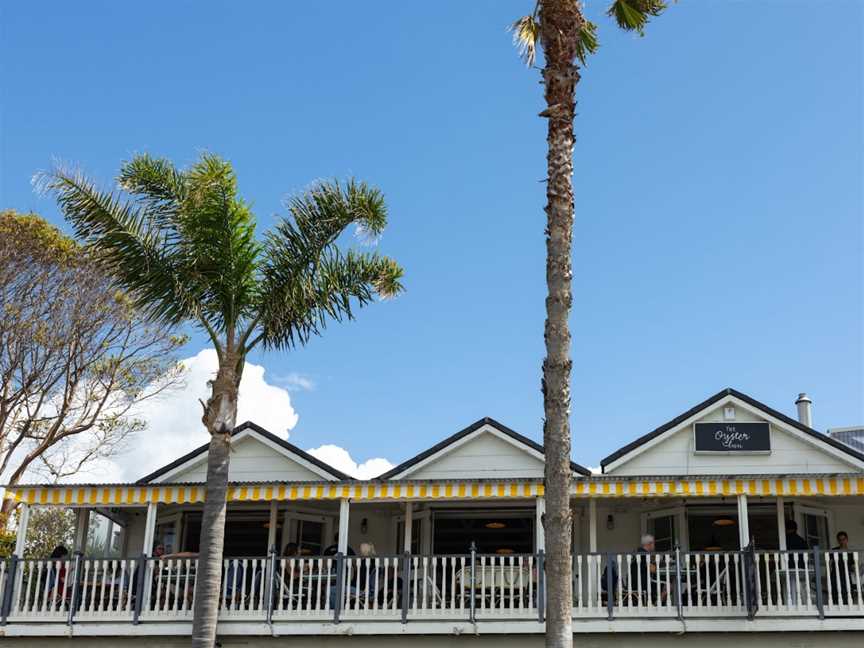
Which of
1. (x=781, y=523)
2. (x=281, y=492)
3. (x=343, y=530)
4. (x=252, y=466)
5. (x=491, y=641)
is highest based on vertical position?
(x=252, y=466)

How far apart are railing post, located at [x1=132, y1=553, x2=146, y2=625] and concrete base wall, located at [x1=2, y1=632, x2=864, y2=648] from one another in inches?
17.6

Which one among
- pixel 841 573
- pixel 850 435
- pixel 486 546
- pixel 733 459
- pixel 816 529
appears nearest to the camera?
pixel 841 573

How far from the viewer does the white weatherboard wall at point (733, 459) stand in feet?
62.8

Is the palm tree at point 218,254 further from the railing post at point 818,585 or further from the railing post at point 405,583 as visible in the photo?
the railing post at point 818,585

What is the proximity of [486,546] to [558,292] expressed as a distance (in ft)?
32.1

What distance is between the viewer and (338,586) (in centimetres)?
1568

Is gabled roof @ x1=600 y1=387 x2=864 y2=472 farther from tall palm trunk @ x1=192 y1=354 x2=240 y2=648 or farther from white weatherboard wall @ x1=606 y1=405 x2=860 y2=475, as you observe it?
A: tall palm trunk @ x1=192 y1=354 x2=240 y2=648

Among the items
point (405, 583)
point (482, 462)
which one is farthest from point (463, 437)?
point (405, 583)

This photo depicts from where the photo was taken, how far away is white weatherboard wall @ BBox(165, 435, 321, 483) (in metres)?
20.2

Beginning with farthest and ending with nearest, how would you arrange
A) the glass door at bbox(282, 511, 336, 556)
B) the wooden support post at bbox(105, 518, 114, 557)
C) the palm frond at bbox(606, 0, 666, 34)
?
1. the wooden support post at bbox(105, 518, 114, 557)
2. the glass door at bbox(282, 511, 336, 556)
3. the palm frond at bbox(606, 0, 666, 34)

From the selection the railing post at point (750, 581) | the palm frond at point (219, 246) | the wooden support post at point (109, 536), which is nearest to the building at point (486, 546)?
the railing post at point (750, 581)

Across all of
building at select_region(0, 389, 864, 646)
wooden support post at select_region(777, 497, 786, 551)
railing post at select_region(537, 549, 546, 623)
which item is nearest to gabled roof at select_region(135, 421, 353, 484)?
building at select_region(0, 389, 864, 646)

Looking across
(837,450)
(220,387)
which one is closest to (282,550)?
(220,387)

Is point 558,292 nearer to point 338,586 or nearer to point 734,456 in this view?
point 338,586
